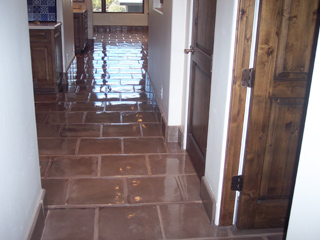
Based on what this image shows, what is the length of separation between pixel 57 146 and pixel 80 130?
1.59ft

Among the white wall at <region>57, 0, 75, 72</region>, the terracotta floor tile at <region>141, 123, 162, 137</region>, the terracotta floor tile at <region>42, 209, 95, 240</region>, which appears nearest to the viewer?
the terracotta floor tile at <region>42, 209, 95, 240</region>

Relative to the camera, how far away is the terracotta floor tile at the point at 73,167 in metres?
2.99

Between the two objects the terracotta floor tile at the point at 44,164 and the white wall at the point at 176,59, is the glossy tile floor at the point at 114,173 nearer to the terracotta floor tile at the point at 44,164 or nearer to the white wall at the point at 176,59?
the terracotta floor tile at the point at 44,164

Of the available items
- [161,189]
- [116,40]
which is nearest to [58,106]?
[161,189]

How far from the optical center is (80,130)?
398cm

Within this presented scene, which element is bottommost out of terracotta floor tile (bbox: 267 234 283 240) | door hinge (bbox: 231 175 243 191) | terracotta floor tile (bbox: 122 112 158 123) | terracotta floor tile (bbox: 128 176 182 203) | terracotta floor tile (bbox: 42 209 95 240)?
terracotta floor tile (bbox: 122 112 158 123)

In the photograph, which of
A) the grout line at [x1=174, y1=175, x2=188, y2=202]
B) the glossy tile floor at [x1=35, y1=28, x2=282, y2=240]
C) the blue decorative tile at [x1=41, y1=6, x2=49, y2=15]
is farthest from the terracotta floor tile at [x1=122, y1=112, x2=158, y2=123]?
the blue decorative tile at [x1=41, y1=6, x2=49, y2=15]

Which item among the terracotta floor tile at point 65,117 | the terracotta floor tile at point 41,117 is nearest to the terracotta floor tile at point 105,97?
the terracotta floor tile at point 65,117

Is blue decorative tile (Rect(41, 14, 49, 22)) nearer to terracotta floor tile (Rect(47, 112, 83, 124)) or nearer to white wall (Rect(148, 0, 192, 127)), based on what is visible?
terracotta floor tile (Rect(47, 112, 83, 124))

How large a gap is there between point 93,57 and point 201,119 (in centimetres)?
578

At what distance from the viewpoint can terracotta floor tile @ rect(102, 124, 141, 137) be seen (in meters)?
3.89

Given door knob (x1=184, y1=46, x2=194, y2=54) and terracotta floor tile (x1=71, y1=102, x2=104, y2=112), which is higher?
door knob (x1=184, y1=46, x2=194, y2=54)

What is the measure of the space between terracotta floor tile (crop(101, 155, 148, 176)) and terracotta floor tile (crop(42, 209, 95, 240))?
0.59 m

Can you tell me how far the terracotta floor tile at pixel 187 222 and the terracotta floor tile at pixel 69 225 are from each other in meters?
0.48
